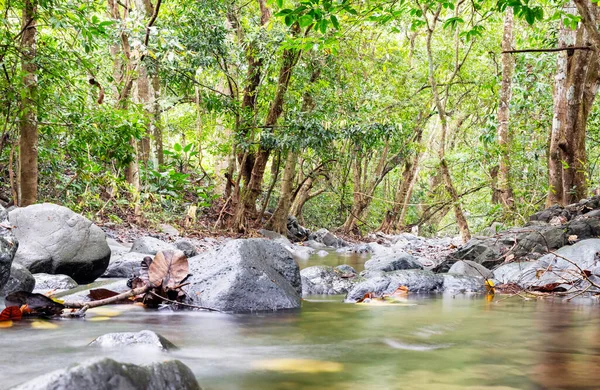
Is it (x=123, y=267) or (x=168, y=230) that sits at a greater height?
(x=168, y=230)

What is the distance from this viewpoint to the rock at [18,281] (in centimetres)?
428

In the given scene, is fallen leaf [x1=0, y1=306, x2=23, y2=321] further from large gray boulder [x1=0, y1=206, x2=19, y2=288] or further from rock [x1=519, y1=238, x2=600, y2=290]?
rock [x1=519, y1=238, x2=600, y2=290]

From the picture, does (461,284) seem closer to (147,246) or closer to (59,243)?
(59,243)

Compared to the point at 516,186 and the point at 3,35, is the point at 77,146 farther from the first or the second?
the point at 516,186

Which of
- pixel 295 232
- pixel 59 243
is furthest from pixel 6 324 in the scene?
pixel 295 232

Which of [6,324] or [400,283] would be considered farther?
[400,283]

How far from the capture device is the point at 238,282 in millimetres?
4289

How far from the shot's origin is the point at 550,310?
470 cm

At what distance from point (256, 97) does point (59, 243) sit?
7.58 meters

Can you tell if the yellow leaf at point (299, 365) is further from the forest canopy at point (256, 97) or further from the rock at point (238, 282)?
the forest canopy at point (256, 97)

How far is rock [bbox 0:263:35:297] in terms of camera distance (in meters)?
4.28

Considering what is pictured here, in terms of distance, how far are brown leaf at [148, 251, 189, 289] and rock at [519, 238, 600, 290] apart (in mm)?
3574

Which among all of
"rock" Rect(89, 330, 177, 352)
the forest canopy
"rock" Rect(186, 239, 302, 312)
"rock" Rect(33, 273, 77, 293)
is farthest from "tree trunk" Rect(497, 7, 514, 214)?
"rock" Rect(89, 330, 177, 352)

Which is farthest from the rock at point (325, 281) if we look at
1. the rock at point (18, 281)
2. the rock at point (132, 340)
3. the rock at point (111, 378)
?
the rock at point (111, 378)
